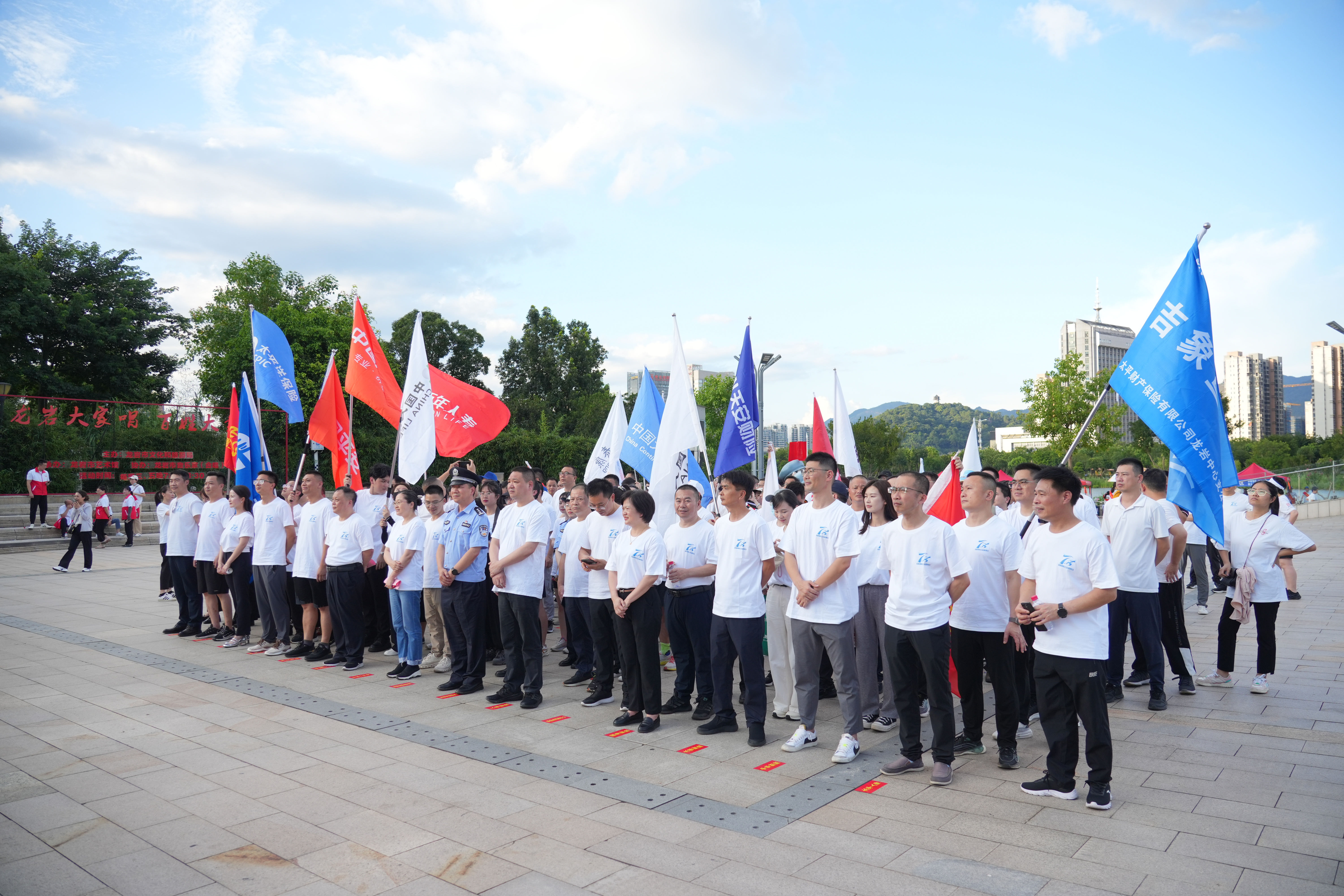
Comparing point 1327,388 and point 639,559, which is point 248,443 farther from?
point 1327,388

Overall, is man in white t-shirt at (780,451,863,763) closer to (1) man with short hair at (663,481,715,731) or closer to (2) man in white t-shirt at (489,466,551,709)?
(1) man with short hair at (663,481,715,731)

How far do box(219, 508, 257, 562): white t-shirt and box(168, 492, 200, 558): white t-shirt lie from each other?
107cm

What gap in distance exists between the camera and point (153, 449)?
98.2 ft

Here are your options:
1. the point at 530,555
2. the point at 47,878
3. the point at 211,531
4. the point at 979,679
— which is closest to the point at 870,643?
the point at 979,679

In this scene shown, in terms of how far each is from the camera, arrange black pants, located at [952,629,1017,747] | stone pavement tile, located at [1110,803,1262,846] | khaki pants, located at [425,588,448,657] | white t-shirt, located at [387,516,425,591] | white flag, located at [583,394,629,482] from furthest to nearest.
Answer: white flag, located at [583,394,629,482], khaki pants, located at [425,588,448,657], white t-shirt, located at [387,516,425,591], black pants, located at [952,629,1017,747], stone pavement tile, located at [1110,803,1262,846]

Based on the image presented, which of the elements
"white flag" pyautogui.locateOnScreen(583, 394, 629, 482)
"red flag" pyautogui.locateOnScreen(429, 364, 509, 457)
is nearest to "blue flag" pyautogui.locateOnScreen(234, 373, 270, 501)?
"red flag" pyautogui.locateOnScreen(429, 364, 509, 457)

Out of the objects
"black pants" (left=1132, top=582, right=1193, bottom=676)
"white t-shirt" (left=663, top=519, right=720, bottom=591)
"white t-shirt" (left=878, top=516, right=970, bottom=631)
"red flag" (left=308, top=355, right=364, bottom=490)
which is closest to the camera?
"white t-shirt" (left=878, top=516, right=970, bottom=631)

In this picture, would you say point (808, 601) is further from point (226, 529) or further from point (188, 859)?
point (226, 529)

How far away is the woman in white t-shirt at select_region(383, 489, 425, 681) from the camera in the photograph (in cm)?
816

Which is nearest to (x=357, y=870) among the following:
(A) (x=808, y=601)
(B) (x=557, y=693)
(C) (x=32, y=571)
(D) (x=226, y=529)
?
(A) (x=808, y=601)

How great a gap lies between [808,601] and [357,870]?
3.13m

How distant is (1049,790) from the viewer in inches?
191

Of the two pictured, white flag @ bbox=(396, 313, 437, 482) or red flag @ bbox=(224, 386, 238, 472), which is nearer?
white flag @ bbox=(396, 313, 437, 482)

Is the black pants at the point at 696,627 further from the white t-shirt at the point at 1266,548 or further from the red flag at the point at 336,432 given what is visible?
the red flag at the point at 336,432
